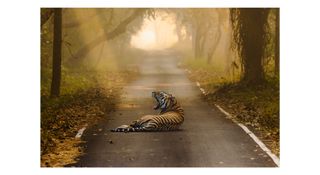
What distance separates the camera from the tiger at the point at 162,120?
601 inches

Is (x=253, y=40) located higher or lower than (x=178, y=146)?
higher

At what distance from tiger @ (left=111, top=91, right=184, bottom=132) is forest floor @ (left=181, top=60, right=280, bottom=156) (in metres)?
1.92

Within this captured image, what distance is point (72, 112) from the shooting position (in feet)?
61.2

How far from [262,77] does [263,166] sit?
12.0 meters

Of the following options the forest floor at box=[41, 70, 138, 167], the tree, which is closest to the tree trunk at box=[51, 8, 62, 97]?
the forest floor at box=[41, 70, 138, 167]

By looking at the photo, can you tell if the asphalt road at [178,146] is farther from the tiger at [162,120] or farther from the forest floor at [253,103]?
the forest floor at [253,103]

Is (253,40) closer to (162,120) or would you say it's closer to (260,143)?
(162,120)

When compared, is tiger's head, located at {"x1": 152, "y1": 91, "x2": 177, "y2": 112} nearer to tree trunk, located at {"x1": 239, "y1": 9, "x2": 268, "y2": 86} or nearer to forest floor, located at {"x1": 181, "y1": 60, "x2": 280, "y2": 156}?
forest floor, located at {"x1": 181, "y1": 60, "x2": 280, "y2": 156}

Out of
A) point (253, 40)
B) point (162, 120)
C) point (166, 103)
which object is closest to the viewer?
point (162, 120)

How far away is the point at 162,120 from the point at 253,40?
380 inches

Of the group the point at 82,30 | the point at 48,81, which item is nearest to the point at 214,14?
the point at 82,30

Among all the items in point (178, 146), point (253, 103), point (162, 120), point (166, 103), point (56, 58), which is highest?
point (56, 58)

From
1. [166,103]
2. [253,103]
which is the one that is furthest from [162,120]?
[253,103]
